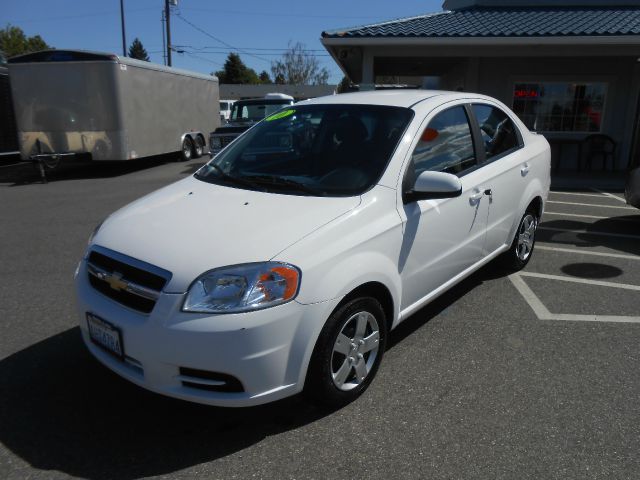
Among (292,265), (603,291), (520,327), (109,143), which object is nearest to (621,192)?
(603,291)

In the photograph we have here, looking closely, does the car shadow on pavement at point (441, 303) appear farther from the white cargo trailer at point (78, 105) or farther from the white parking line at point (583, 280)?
the white cargo trailer at point (78, 105)

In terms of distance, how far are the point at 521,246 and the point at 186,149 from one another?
13.5 m

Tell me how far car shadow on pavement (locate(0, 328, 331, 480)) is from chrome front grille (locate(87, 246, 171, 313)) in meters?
0.70

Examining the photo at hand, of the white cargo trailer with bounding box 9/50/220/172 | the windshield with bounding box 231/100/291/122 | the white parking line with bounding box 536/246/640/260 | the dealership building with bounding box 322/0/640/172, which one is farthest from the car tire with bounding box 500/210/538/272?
the white cargo trailer with bounding box 9/50/220/172

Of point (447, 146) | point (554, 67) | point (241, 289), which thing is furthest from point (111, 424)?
point (554, 67)

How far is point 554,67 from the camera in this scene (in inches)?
509

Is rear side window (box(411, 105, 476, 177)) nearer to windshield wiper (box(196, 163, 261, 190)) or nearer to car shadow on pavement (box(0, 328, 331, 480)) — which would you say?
windshield wiper (box(196, 163, 261, 190))

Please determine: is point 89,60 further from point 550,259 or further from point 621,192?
point 621,192

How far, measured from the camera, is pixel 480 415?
2.83m

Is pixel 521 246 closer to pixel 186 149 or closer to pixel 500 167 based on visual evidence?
pixel 500 167

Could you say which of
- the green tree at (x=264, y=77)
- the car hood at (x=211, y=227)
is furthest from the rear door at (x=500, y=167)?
the green tree at (x=264, y=77)

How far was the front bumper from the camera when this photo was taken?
92.5 inches

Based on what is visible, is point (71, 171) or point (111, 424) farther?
point (71, 171)

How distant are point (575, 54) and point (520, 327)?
1011 cm
